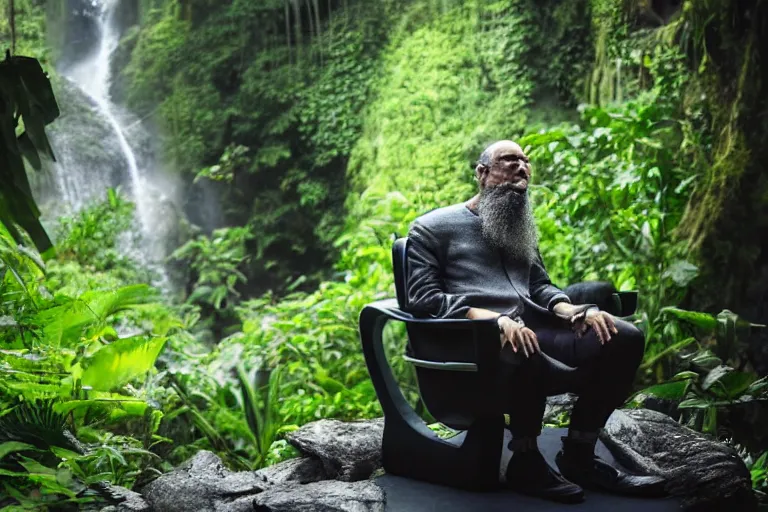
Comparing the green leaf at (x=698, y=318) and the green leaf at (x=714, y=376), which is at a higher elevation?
the green leaf at (x=698, y=318)

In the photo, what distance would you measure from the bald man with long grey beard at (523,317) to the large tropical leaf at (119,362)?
4.77ft

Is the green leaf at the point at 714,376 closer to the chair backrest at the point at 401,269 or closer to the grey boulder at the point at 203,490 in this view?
the chair backrest at the point at 401,269

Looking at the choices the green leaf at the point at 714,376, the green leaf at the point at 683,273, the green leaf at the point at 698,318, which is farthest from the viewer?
the green leaf at the point at 683,273

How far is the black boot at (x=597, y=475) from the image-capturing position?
2781mm

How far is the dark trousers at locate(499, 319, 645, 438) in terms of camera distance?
2.68 m

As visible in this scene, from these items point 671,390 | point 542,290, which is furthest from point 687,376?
point 542,290

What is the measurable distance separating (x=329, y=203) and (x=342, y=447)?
6.20 meters

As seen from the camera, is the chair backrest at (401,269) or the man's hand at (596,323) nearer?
the man's hand at (596,323)

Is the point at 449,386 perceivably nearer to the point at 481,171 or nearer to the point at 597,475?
the point at 597,475

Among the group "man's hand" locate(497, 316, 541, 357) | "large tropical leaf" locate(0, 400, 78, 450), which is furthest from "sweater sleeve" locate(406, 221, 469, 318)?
"large tropical leaf" locate(0, 400, 78, 450)

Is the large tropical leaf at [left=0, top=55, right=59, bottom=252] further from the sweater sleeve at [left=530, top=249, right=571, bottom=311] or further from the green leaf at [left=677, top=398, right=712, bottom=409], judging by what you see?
the green leaf at [left=677, top=398, right=712, bottom=409]

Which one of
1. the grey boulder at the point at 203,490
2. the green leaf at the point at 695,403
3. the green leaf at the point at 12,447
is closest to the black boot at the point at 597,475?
the green leaf at the point at 695,403

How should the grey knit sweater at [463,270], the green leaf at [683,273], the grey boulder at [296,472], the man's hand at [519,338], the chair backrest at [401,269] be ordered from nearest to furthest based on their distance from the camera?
the man's hand at [519,338], the grey knit sweater at [463,270], the chair backrest at [401,269], the grey boulder at [296,472], the green leaf at [683,273]

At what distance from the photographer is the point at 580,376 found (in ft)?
9.09
